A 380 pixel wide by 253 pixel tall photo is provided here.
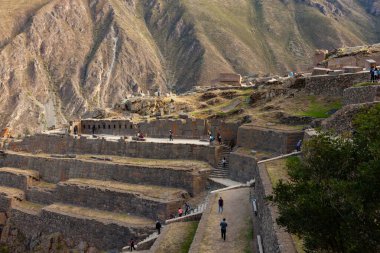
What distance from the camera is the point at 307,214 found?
905cm

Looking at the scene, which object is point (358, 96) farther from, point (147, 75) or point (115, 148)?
point (147, 75)

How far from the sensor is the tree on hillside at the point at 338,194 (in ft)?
27.3

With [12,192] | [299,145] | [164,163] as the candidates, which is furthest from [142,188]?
[12,192]

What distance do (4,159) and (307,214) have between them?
3417cm

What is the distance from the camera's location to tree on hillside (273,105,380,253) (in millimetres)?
8320

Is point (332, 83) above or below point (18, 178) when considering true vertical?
above

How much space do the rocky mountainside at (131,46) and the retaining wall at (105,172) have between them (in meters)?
60.0

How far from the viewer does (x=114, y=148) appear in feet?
112

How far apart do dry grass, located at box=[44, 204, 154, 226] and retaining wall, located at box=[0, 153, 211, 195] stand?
9.47 feet

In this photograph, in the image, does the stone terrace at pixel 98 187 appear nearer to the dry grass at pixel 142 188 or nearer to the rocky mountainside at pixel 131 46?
the dry grass at pixel 142 188

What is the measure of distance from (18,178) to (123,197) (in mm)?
11896

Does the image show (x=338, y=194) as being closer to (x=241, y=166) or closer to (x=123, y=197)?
(x=241, y=166)

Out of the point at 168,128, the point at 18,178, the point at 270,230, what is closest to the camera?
the point at 270,230

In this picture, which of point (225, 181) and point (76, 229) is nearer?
point (225, 181)
